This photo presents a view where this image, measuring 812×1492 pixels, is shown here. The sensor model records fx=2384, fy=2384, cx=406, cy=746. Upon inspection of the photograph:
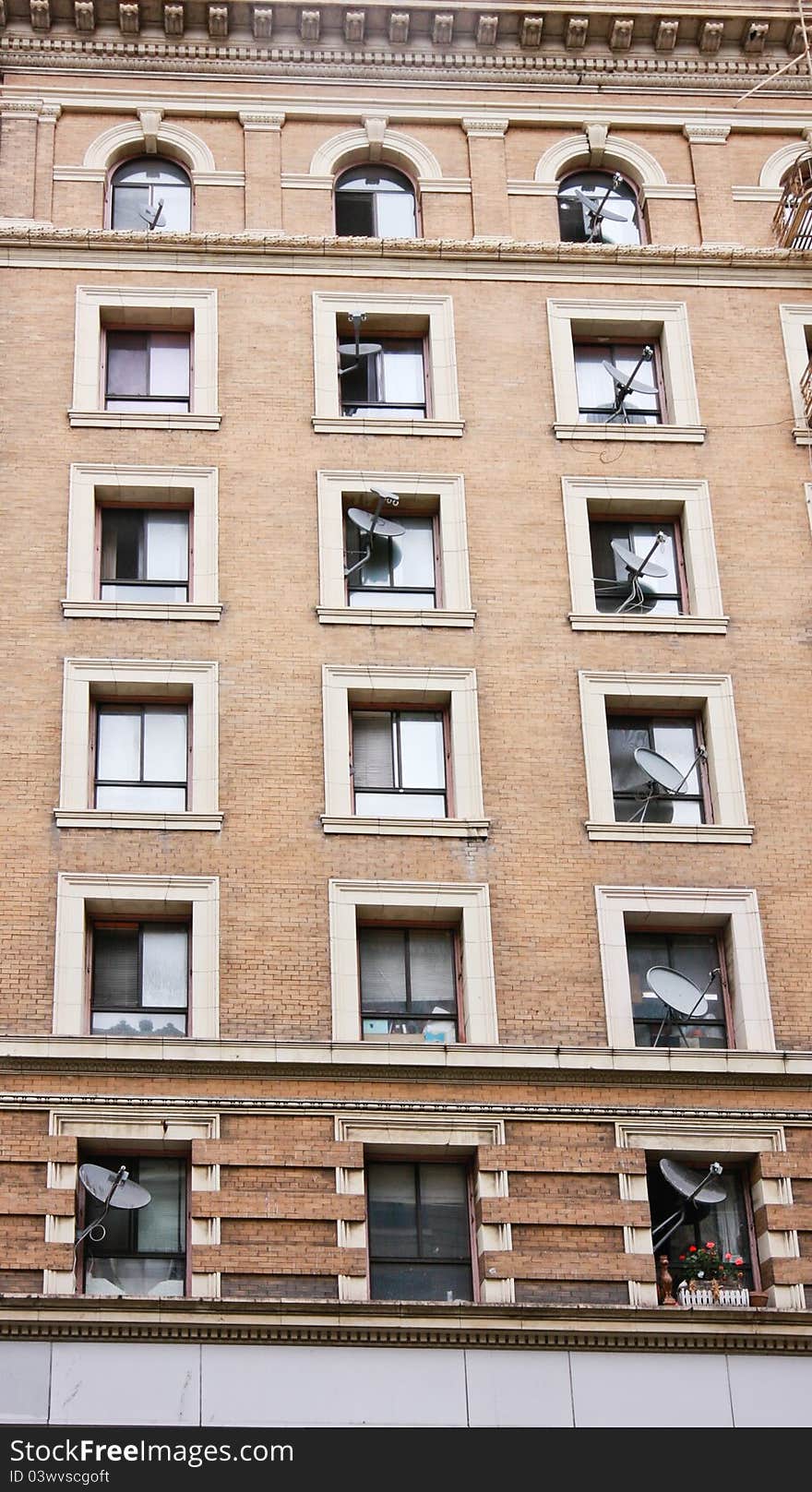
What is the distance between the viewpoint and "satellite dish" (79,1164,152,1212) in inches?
1104

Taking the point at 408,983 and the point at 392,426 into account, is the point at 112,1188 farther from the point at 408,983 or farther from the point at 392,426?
the point at 392,426

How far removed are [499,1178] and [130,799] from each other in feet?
23.3

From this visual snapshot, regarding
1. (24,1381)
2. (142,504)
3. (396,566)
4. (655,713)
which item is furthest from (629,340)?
(24,1381)

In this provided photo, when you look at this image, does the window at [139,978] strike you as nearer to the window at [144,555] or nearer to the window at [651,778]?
the window at [144,555]

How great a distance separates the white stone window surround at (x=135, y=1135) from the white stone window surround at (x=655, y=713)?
661 centimetres

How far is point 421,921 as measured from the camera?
30922 millimetres

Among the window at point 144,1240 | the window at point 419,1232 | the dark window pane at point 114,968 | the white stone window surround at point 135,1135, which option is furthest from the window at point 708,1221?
the dark window pane at point 114,968

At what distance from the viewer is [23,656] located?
32062 millimetres

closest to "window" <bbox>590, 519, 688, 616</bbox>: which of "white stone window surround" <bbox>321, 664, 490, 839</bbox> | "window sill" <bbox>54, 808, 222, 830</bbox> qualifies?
"white stone window surround" <bbox>321, 664, 490, 839</bbox>

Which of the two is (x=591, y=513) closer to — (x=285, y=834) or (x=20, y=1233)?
(x=285, y=834)

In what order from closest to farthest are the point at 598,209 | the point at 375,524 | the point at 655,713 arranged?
the point at 655,713 → the point at 375,524 → the point at 598,209

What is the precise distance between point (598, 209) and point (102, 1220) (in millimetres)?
17584

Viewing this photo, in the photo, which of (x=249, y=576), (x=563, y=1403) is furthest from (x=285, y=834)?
(x=563, y=1403)

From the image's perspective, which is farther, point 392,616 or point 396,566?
point 396,566
